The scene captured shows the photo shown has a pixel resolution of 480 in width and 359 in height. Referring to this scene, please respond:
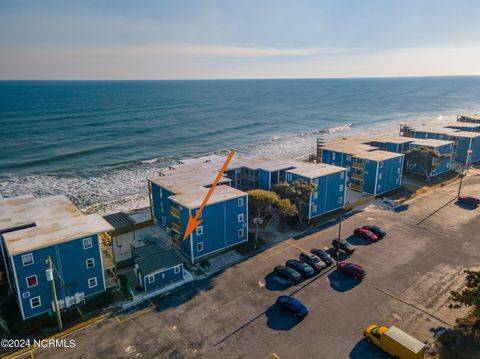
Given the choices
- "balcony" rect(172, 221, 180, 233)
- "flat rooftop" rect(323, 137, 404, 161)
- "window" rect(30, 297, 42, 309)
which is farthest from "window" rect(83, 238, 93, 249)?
"flat rooftop" rect(323, 137, 404, 161)

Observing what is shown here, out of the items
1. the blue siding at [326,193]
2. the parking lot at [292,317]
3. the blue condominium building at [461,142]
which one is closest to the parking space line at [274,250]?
the parking lot at [292,317]

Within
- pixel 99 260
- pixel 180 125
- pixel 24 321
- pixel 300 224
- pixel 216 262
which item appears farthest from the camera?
pixel 180 125

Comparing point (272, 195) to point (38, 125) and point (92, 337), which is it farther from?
point (38, 125)

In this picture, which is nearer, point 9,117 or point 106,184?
point 106,184

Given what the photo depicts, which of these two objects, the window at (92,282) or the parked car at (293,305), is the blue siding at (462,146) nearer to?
the parked car at (293,305)

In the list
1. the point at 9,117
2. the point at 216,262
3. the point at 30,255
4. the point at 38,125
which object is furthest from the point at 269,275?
the point at 9,117

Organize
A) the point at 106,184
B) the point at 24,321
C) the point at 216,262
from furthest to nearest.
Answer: the point at 106,184 < the point at 216,262 < the point at 24,321

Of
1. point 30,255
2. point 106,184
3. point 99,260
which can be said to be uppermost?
point 30,255
